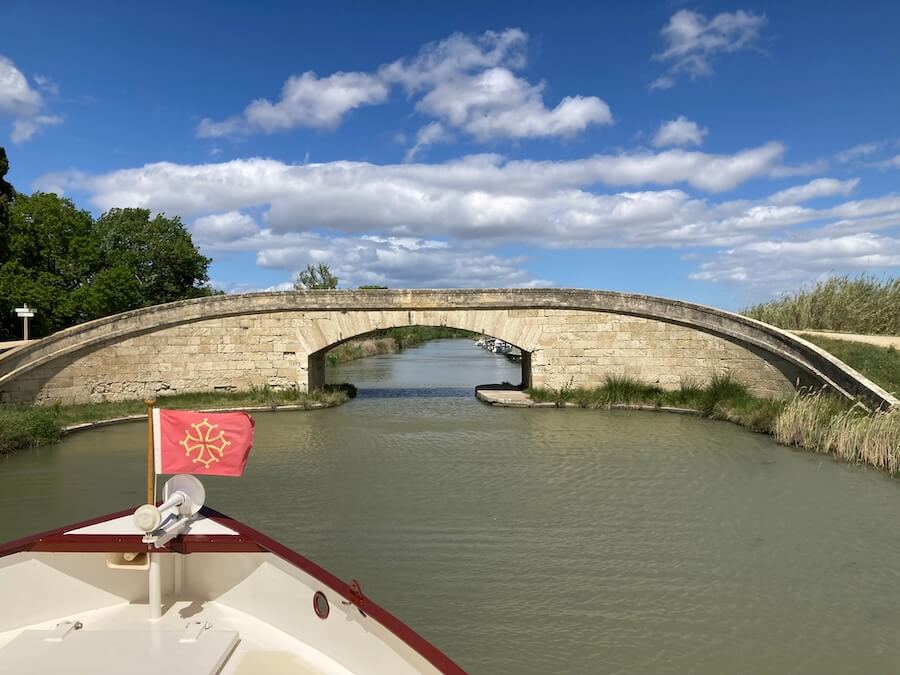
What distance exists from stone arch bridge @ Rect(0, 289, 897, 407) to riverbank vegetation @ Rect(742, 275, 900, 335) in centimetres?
477

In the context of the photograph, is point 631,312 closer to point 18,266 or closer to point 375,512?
point 375,512

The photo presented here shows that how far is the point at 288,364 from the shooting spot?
1761cm

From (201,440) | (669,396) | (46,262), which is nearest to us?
(201,440)

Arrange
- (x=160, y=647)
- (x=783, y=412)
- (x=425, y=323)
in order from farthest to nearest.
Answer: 1. (x=425, y=323)
2. (x=783, y=412)
3. (x=160, y=647)

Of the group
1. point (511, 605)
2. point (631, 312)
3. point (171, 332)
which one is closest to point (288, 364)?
point (171, 332)

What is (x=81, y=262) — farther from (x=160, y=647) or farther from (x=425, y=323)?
(x=160, y=647)

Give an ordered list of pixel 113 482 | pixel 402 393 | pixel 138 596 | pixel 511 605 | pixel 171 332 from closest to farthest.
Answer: pixel 138 596
pixel 511 605
pixel 113 482
pixel 171 332
pixel 402 393

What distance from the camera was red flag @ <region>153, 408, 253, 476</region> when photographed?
4.29m

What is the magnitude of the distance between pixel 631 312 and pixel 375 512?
37.0 feet

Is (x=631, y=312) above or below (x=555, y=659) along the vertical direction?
above

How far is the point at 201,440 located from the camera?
4.31 metres

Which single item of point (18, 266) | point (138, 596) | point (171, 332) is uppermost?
point (18, 266)

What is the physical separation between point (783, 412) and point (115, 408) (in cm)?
1509

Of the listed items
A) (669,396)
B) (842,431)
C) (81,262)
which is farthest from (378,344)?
(842,431)
